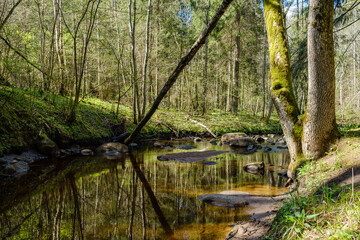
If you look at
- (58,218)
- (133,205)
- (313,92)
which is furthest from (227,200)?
(58,218)

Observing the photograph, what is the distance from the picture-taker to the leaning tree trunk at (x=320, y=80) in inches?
153

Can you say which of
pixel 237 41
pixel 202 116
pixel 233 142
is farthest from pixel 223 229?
pixel 237 41

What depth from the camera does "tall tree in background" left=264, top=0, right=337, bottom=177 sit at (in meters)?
3.89

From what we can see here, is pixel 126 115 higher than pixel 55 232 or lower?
higher

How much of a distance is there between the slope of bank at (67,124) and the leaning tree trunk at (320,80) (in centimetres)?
655

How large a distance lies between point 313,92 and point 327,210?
2.58 metres

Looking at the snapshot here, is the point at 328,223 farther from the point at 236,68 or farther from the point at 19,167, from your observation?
the point at 236,68

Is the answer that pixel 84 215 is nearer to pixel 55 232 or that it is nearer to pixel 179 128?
pixel 55 232

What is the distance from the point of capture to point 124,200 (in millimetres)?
4242

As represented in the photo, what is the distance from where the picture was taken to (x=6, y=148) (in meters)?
6.00

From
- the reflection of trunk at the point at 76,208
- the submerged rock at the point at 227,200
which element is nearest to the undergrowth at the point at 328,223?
the submerged rock at the point at 227,200

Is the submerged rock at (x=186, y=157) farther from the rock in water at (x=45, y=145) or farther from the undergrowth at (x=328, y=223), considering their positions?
the undergrowth at (x=328, y=223)

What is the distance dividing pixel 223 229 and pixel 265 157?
6152 millimetres

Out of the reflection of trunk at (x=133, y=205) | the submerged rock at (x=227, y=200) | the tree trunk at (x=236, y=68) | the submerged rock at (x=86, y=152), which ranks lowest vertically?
the reflection of trunk at (x=133, y=205)
